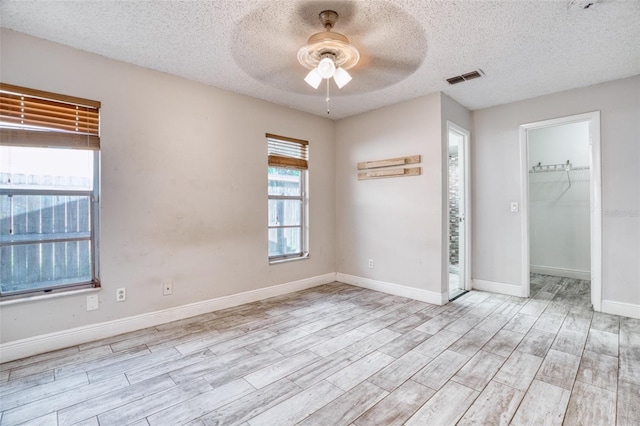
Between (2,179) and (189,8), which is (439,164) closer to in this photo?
(189,8)

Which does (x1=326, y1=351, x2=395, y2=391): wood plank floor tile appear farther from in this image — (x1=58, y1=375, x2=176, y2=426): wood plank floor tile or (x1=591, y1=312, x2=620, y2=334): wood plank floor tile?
(x1=591, y1=312, x2=620, y2=334): wood plank floor tile

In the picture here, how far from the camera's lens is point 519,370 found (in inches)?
84.6

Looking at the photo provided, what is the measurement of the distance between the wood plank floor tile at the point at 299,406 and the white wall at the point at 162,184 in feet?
6.07

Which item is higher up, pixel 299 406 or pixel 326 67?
pixel 326 67

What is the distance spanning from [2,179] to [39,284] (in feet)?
2.89

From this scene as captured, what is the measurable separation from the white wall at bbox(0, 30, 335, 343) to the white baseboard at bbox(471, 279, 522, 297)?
2664 mm

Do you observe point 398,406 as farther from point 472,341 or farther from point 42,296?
point 42,296

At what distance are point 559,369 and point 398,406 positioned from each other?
1.32 metres

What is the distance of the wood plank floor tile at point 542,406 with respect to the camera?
1637 mm

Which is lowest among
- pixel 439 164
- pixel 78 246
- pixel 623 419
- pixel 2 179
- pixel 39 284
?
pixel 623 419

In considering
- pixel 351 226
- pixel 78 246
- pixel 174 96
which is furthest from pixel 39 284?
pixel 351 226

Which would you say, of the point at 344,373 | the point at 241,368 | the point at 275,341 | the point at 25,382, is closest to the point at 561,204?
the point at 344,373

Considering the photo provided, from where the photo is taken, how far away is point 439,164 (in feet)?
11.7

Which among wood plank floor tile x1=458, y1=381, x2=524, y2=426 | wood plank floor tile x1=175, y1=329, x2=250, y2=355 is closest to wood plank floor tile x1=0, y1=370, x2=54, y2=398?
wood plank floor tile x1=175, y1=329, x2=250, y2=355
